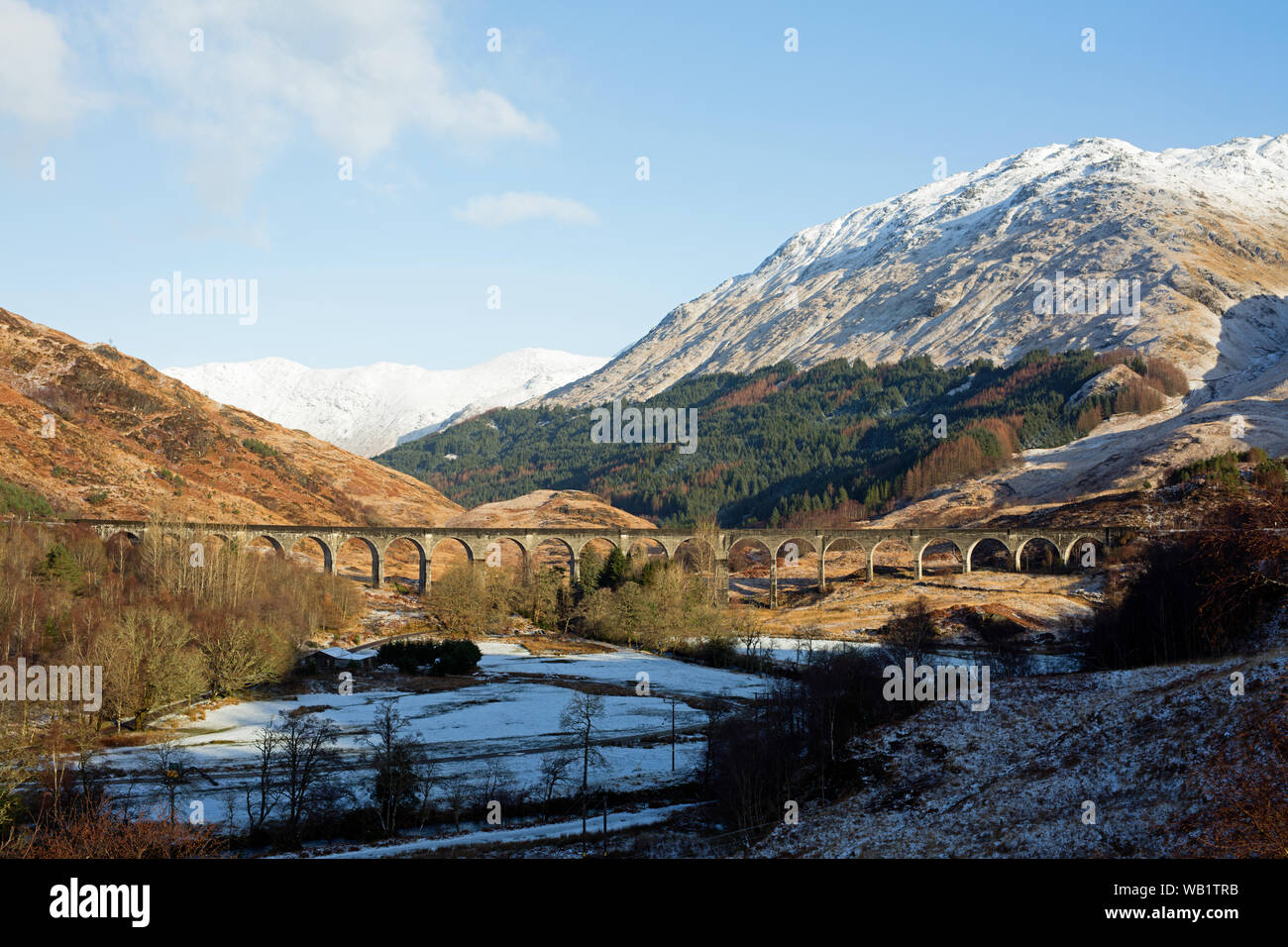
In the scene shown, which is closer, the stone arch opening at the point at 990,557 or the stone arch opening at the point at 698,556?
the stone arch opening at the point at 698,556

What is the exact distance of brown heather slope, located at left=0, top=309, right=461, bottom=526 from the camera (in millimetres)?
136125

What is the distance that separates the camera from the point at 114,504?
134375 millimetres

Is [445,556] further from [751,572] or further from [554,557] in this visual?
[751,572]

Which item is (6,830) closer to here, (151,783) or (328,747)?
(151,783)

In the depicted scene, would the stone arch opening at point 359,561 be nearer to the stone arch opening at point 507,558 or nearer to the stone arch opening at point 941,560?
the stone arch opening at point 507,558

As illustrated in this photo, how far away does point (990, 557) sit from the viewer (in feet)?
479

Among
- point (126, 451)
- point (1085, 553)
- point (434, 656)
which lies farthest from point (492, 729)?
point (126, 451)

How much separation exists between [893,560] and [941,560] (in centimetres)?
779

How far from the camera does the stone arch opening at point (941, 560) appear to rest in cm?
13475

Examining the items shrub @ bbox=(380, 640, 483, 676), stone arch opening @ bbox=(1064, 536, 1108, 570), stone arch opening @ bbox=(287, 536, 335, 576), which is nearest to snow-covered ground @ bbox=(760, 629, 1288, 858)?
shrub @ bbox=(380, 640, 483, 676)

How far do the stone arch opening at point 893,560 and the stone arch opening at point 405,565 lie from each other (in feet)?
209

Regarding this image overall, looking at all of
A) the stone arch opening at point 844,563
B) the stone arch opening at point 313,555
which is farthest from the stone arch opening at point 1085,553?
the stone arch opening at point 313,555

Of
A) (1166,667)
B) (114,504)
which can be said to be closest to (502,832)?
(1166,667)
